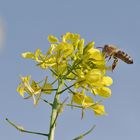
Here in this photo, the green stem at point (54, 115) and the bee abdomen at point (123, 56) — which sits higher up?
the bee abdomen at point (123, 56)

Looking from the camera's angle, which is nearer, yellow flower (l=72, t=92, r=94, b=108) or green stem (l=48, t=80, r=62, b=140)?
green stem (l=48, t=80, r=62, b=140)

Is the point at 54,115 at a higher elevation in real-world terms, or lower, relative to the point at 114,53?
lower

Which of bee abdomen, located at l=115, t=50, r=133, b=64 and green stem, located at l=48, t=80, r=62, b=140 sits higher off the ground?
bee abdomen, located at l=115, t=50, r=133, b=64

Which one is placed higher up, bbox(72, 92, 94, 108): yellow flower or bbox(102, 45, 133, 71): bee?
bbox(102, 45, 133, 71): bee

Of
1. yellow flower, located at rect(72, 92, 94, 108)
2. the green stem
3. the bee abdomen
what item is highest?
the bee abdomen

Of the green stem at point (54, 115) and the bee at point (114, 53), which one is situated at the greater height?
the bee at point (114, 53)

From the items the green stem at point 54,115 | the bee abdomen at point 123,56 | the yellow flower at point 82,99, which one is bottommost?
the green stem at point 54,115

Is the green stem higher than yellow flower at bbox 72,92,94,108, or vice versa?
yellow flower at bbox 72,92,94,108

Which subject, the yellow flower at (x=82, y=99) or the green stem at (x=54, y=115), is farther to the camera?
the yellow flower at (x=82, y=99)

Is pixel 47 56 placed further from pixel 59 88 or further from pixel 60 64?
pixel 59 88

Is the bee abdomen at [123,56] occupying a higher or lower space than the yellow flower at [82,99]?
higher

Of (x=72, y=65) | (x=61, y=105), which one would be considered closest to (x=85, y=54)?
(x=72, y=65)

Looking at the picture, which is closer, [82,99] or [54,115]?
[54,115]
